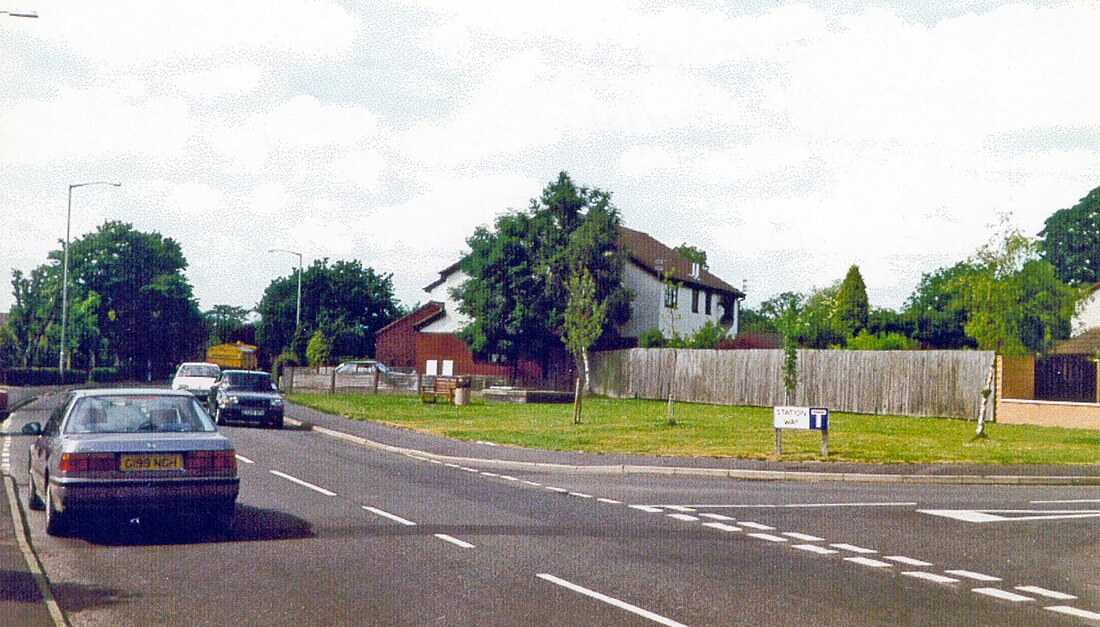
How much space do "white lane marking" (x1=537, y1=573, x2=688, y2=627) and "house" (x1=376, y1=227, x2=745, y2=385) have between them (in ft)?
156

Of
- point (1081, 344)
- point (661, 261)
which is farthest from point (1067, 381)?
point (661, 261)

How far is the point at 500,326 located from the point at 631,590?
47075 mm

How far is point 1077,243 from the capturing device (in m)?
66.0

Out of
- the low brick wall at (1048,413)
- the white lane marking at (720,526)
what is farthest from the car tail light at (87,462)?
the low brick wall at (1048,413)

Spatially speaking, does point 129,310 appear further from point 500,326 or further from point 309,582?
point 309,582

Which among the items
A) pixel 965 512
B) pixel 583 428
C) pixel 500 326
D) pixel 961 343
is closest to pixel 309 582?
pixel 965 512

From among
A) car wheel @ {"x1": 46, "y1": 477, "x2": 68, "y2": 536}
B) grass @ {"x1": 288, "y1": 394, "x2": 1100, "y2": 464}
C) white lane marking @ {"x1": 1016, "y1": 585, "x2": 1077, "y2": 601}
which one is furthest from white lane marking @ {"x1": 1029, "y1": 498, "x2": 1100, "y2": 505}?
car wheel @ {"x1": 46, "y1": 477, "x2": 68, "y2": 536}

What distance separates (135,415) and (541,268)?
43729mm

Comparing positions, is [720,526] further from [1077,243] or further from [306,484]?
[1077,243]

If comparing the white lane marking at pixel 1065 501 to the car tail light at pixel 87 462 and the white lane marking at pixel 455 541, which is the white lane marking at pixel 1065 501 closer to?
the white lane marking at pixel 455 541

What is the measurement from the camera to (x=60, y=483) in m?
10.4

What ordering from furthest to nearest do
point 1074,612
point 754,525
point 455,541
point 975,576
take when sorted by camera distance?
point 754,525 → point 455,541 → point 975,576 → point 1074,612

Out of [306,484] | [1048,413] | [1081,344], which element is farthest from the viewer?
[1081,344]

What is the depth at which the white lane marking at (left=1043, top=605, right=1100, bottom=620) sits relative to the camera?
328 inches
